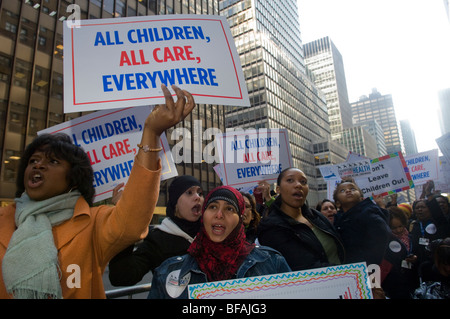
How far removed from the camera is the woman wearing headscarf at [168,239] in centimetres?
196

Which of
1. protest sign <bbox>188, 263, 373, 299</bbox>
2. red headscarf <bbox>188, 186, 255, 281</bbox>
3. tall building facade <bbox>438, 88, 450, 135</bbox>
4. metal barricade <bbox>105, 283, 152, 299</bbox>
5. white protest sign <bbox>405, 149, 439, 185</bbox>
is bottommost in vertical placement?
metal barricade <bbox>105, 283, 152, 299</bbox>

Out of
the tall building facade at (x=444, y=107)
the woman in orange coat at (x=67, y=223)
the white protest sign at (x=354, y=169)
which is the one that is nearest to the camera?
the woman in orange coat at (x=67, y=223)

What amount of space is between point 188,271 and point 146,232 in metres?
0.37

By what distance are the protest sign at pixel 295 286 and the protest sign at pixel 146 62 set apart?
52.7 inches

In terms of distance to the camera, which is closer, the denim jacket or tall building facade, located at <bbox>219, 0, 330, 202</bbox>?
the denim jacket

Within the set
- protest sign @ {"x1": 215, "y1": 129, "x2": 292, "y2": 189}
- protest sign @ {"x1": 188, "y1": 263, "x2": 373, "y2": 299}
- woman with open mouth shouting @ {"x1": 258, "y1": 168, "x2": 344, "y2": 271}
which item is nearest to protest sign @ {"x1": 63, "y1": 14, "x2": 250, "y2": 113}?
woman with open mouth shouting @ {"x1": 258, "y1": 168, "x2": 344, "y2": 271}

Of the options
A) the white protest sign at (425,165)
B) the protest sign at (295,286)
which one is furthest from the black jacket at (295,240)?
the white protest sign at (425,165)

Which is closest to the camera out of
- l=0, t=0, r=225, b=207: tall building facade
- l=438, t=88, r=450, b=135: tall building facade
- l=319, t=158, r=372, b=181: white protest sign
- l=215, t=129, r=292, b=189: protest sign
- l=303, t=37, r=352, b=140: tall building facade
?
l=215, t=129, r=292, b=189: protest sign

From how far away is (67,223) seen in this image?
1.60 m

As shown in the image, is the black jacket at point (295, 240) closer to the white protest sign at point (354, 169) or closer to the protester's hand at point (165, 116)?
the protester's hand at point (165, 116)

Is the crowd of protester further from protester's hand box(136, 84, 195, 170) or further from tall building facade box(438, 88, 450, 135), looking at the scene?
tall building facade box(438, 88, 450, 135)

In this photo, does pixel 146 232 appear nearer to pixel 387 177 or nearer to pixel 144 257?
pixel 144 257

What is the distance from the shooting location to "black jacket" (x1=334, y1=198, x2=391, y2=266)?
2391mm

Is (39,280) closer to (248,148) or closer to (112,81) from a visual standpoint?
(112,81)
